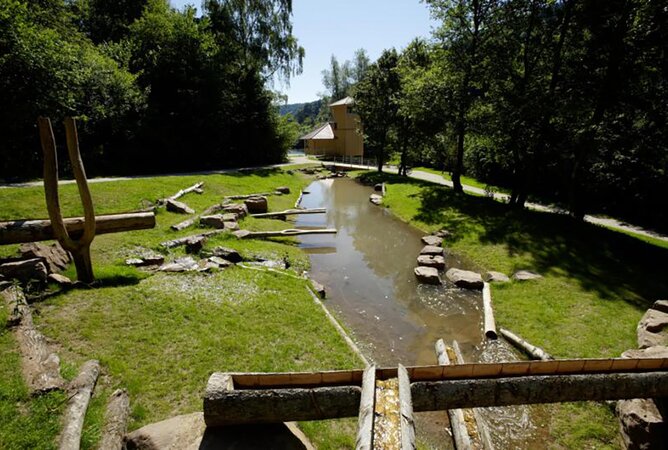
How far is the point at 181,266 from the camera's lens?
33.9 ft

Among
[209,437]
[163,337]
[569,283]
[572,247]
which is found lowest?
[569,283]

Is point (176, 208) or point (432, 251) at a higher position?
point (176, 208)

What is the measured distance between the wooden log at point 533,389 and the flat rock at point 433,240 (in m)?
11.3

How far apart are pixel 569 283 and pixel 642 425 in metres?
6.89

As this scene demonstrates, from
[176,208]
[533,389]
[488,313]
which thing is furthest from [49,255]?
[488,313]

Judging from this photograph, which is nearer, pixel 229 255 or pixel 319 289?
pixel 319 289

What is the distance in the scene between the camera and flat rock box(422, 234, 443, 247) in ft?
51.5

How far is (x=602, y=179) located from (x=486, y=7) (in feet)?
40.2

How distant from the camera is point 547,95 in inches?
607

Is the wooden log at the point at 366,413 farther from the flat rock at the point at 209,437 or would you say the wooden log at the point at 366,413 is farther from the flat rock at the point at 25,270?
the flat rock at the point at 25,270

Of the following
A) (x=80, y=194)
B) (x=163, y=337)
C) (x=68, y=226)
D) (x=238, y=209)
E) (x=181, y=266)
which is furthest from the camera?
(x=238, y=209)

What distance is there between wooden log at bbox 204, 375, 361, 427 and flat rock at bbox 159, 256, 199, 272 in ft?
23.3

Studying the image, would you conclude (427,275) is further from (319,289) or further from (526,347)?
(526,347)

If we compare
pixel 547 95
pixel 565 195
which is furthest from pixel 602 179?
pixel 547 95
